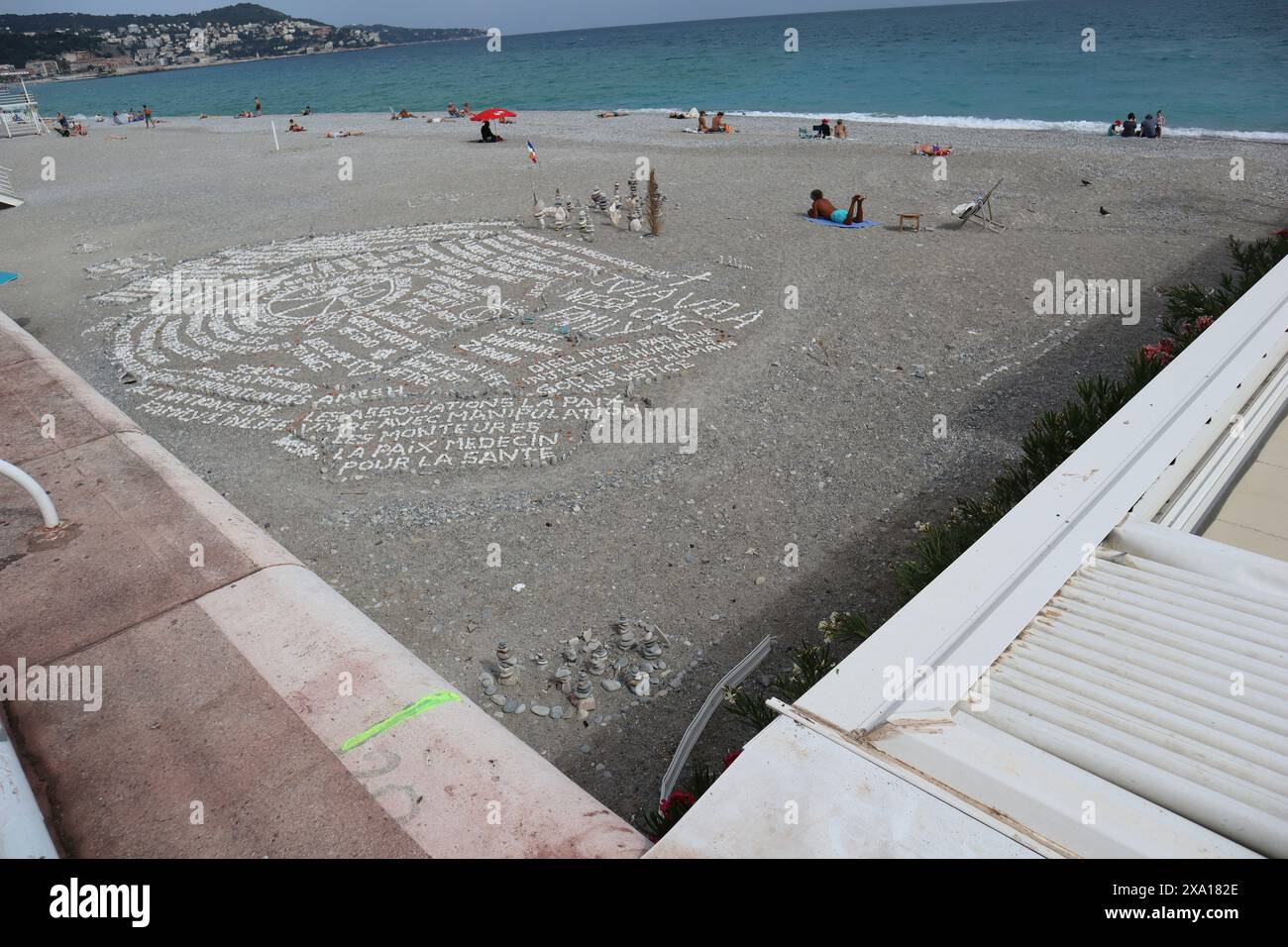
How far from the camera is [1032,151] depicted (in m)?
22.6

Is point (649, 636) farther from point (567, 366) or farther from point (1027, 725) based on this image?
point (567, 366)

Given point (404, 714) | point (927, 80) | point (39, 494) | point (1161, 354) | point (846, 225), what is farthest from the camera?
point (927, 80)

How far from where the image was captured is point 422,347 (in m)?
11.3

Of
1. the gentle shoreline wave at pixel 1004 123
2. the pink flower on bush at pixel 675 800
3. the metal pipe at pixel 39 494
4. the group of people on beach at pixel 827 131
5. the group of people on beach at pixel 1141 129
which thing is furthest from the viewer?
the group of people on beach at pixel 827 131

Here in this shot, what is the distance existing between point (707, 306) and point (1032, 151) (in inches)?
632

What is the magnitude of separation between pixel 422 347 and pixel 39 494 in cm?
647

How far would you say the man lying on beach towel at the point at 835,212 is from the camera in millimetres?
16266

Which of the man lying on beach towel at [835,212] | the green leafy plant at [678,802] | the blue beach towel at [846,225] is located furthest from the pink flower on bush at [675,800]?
the man lying on beach towel at [835,212]

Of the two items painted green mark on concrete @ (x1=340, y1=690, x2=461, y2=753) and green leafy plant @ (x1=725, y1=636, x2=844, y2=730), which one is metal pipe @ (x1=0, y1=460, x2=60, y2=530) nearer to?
painted green mark on concrete @ (x1=340, y1=690, x2=461, y2=753)

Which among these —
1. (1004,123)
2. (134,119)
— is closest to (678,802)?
(1004,123)

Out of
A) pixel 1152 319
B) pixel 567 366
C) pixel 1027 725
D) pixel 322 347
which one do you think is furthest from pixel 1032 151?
pixel 1027 725

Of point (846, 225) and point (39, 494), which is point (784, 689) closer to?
point (39, 494)

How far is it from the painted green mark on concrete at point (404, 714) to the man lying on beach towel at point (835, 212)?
14.9m

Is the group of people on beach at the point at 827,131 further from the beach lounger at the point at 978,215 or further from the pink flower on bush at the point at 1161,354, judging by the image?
the pink flower on bush at the point at 1161,354
